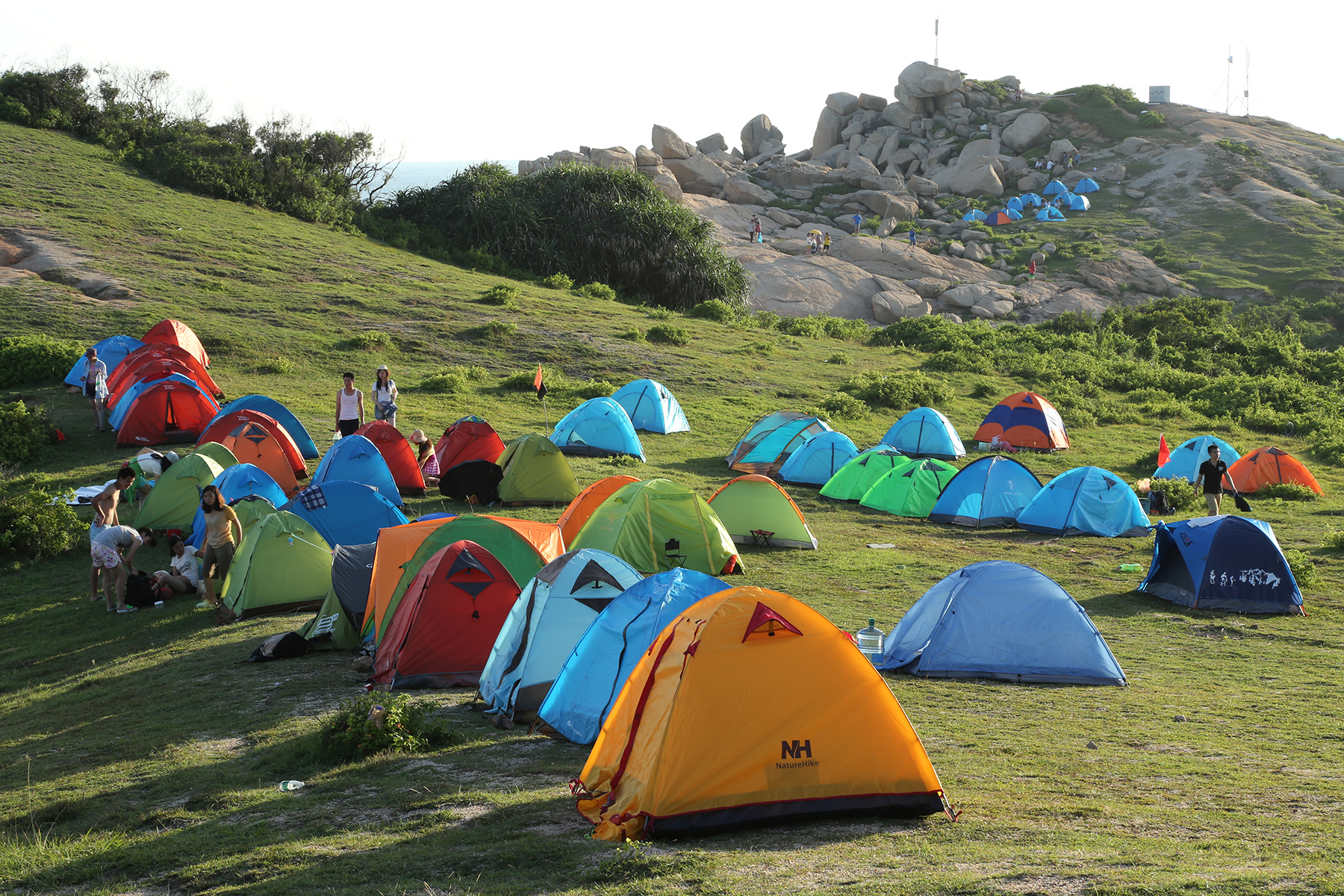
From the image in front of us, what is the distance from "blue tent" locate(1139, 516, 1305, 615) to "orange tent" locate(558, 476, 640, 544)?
8612 mm

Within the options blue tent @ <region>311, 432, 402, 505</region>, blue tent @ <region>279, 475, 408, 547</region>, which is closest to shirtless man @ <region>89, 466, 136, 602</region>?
blue tent @ <region>279, 475, 408, 547</region>

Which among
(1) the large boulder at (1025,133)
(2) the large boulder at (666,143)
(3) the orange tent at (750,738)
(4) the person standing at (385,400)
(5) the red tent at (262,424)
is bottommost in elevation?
(3) the orange tent at (750,738)

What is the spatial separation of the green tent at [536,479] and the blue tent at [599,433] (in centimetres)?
456

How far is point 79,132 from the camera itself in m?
45.7

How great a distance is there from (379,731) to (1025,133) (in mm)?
95628

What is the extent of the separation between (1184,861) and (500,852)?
13.7 ft

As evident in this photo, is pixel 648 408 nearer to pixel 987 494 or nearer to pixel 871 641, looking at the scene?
pixel 987 494

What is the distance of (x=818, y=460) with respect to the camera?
24.2 meters

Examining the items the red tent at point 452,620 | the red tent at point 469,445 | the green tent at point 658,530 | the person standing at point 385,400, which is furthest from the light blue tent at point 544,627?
the person standing at point 385,400

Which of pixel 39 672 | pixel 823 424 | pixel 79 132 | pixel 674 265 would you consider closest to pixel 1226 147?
pixel 674 265

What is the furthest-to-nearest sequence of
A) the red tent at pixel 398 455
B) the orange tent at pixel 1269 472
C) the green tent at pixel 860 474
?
the orange tent at pixel 1269 472
the green tent at pixel 860 474
the red tent at pixel 398 455

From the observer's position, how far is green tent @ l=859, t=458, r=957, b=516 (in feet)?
72.6

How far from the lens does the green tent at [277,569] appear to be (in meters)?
13.7

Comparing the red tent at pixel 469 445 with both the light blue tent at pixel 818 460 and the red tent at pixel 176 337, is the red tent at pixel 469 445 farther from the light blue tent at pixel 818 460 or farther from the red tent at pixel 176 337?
the red tent at pixel 176 337
